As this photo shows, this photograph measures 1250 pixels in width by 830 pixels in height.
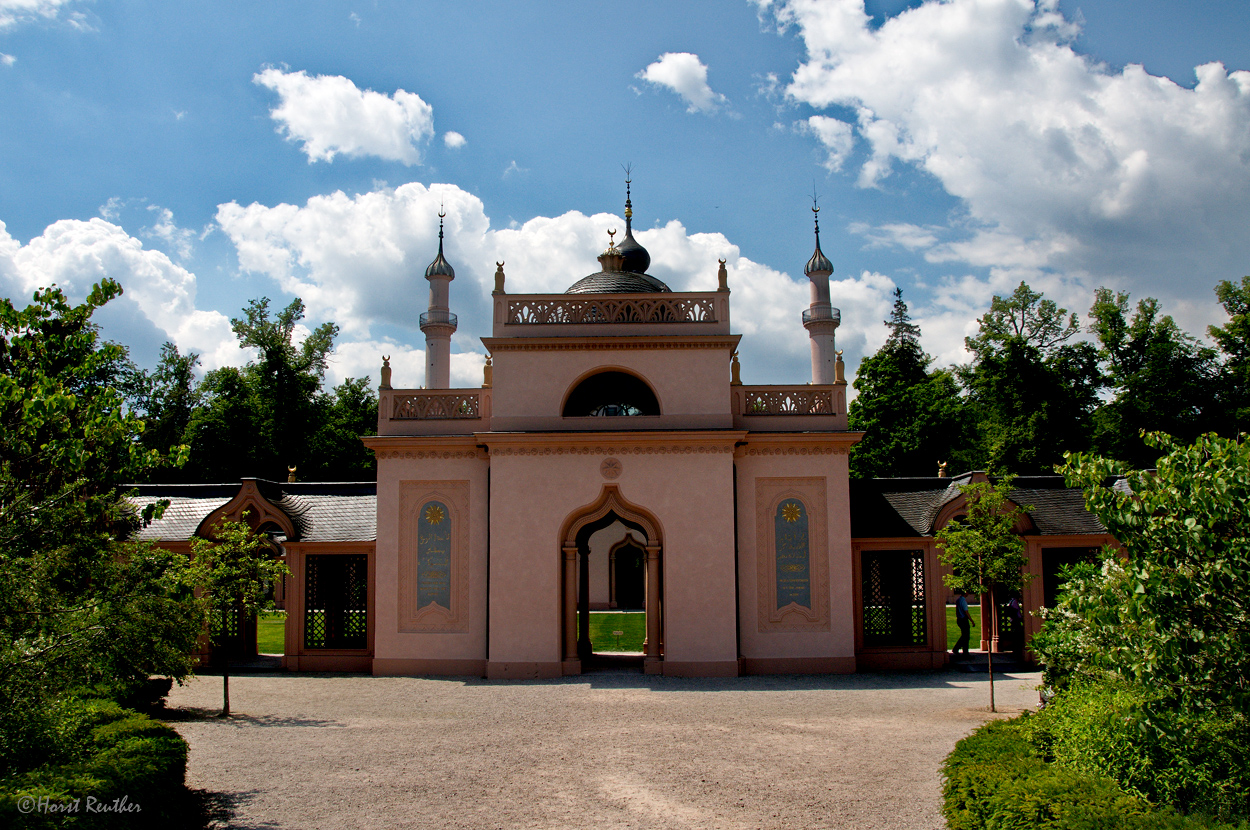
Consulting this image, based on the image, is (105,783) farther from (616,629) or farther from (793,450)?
(616,629)

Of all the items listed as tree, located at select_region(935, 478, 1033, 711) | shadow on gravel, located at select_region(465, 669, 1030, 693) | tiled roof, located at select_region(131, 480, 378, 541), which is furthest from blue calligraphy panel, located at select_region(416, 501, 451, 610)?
tree, located at select_region(935, 478, 1033, 711)

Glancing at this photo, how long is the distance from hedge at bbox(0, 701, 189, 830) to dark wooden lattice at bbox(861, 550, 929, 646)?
52.1 feet

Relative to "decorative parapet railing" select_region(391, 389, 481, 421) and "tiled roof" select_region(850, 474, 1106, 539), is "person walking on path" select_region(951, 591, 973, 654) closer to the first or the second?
"tiled roof" select_region(850, 474, 1106, 539)

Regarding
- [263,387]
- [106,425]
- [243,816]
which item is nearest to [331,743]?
Result: [243,816]

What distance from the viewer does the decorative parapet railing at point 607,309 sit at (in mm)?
20312

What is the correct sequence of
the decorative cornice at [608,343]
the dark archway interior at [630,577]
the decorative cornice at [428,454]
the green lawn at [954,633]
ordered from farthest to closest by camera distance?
the dark archway interior at [630,577] < the green lawn at [954,633] < the decorative cornice at [428,454] < the decorative cornice at [608,343]

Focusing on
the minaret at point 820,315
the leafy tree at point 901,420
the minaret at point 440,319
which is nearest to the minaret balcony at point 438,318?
the minaret at point 440,319

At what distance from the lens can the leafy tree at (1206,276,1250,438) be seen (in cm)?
3472

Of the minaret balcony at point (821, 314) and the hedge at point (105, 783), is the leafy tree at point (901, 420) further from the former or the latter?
the hedge at point (105, 783)

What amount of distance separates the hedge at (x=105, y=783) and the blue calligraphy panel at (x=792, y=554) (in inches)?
535

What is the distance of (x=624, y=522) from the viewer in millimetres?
19656

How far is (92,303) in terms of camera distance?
7.36m

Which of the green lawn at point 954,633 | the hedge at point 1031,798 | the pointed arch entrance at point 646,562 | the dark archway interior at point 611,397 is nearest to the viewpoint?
the hedge at point 1031,798

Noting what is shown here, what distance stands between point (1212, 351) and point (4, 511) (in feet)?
141
